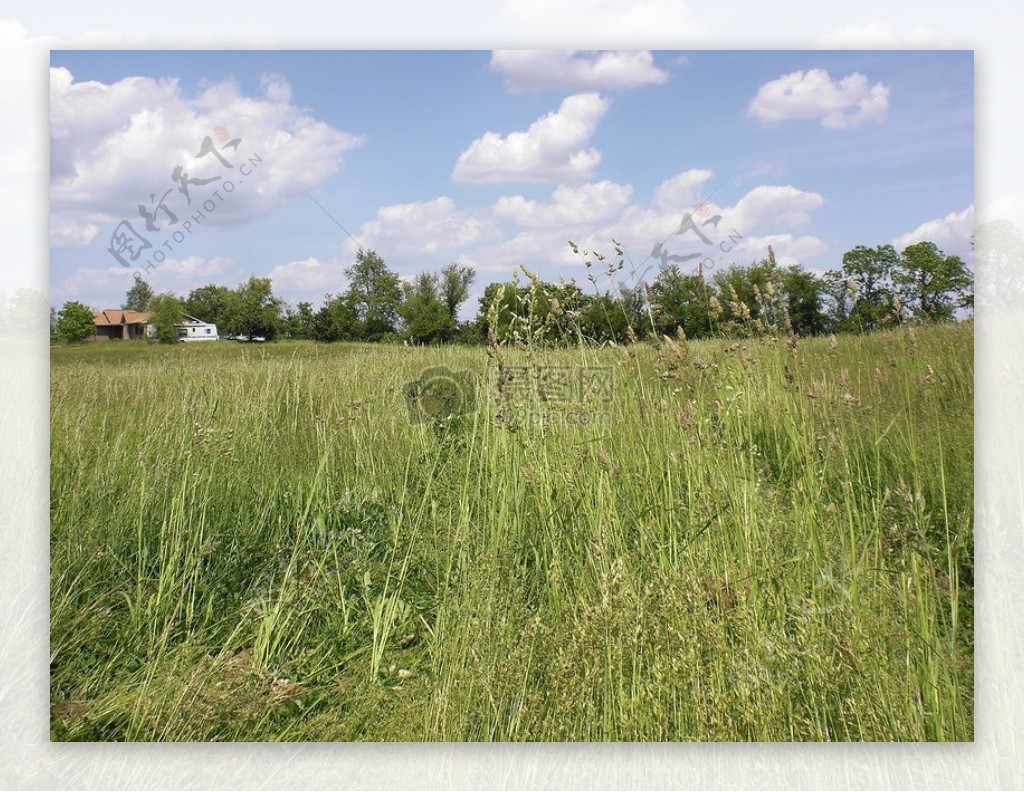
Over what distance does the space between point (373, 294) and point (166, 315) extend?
0.78 metres

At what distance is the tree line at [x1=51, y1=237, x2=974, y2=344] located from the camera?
2.70 m

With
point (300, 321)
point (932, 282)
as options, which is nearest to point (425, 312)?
point (300, 321)

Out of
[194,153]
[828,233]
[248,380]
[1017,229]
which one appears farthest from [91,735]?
[1017,229]

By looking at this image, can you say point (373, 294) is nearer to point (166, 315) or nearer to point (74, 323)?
point (166, 315)

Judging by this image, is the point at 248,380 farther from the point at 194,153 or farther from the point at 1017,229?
the point at 1017,229

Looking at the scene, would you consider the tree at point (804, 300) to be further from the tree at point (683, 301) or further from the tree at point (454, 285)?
the tree at point (454, 285)

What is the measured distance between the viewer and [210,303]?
2.91 m

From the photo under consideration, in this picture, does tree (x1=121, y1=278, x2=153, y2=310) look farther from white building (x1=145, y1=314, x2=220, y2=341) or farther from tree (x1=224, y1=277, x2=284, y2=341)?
tree (x1=224, y1=277, x2=284, y2=341)

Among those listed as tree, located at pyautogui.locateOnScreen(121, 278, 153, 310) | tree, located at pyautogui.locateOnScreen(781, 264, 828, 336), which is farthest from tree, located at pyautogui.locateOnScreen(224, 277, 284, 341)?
tree, located at pyautogui.locateOnScreen(781, 264, 828, 336)

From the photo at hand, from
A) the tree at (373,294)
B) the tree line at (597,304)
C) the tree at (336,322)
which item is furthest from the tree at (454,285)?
the tree at (336,322)

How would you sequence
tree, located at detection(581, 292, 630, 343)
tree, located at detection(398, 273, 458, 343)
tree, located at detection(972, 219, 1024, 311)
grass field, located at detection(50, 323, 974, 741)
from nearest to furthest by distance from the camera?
grass field, located at detection(50, 323, 974, 741), tree, located at detection(972, 219, 1024, 311), tree, located at detection(581, 292, 630, 343), tree, located at detection(398, 273, 458, 343)

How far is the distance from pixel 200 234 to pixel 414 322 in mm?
813

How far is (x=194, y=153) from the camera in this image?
109 inches

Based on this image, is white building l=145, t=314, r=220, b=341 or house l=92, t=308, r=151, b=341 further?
white building l=145, t=314, r=220, b=341
